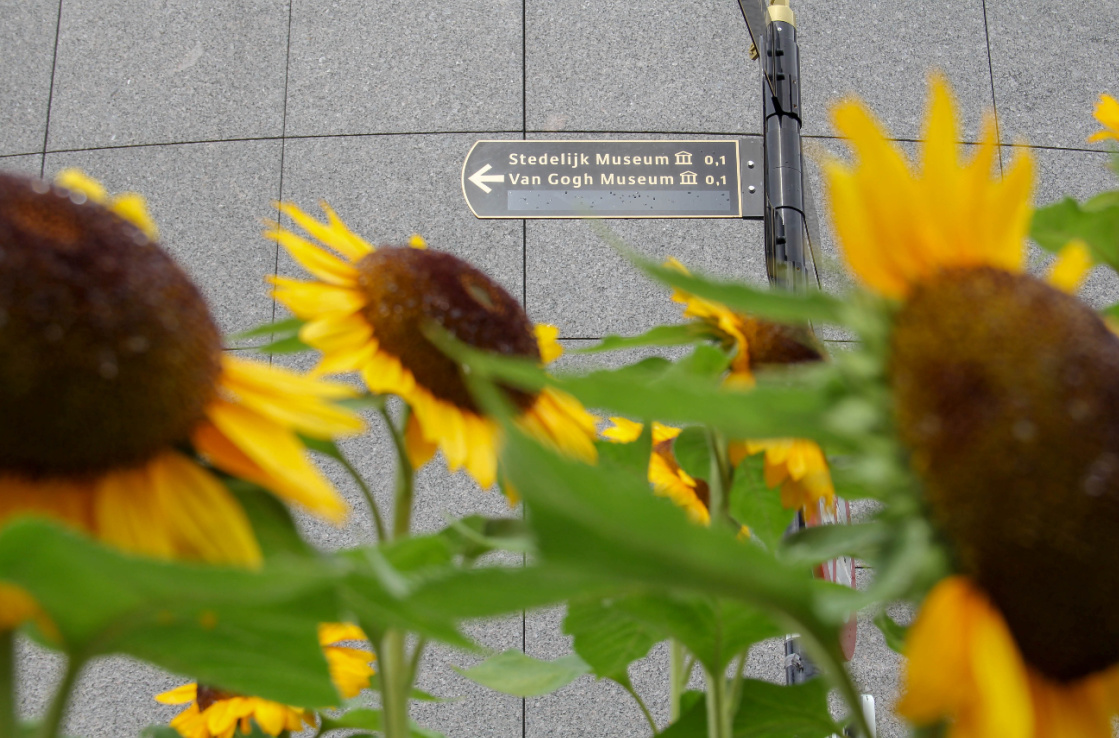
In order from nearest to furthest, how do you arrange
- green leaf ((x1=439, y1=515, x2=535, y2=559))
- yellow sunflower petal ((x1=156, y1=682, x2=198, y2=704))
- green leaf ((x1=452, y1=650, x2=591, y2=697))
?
green leaf ((x1=439, y1=515, x2=535, y2=559)) < green leaf ((x1=452, y1=650, x2=591, y2=697)) < yellow sunflower petal ((x1=156, y1=682, x2=198, y2=704))

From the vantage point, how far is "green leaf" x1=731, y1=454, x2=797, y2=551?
30cm

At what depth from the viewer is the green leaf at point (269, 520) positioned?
0.46 ft

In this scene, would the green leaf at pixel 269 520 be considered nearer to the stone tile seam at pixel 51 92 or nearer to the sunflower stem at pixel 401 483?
the sunflower stem at pixel 401 483

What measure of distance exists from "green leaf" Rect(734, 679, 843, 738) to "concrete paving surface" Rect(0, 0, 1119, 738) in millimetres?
1659

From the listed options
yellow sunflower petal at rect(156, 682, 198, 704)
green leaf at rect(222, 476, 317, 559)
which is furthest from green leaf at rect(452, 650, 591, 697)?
yellow sunflower petal at rect(156, 682, 198, 704)

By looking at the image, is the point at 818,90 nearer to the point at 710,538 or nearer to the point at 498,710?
the point at 498,710

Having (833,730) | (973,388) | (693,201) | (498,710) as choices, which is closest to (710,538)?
(973,388)

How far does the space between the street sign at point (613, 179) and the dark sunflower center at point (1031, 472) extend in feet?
6.04

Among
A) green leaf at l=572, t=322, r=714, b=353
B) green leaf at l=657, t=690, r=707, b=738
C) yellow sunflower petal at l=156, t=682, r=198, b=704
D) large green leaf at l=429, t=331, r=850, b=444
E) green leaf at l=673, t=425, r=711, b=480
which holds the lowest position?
green leaf at l=657, t=690, r=707, b=738

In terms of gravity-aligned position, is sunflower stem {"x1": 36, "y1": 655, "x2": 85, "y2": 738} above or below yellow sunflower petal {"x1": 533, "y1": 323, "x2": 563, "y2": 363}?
below

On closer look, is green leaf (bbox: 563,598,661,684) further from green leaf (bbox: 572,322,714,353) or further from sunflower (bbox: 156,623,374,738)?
sunflower (bbox: 156,623,374,738)

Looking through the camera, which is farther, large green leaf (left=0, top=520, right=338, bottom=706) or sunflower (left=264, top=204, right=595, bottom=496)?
sunflower (left=264, top=204, right=595, bottom=496)

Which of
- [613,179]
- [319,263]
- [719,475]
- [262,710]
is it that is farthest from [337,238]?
[613,179]

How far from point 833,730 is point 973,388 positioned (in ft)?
0.47
